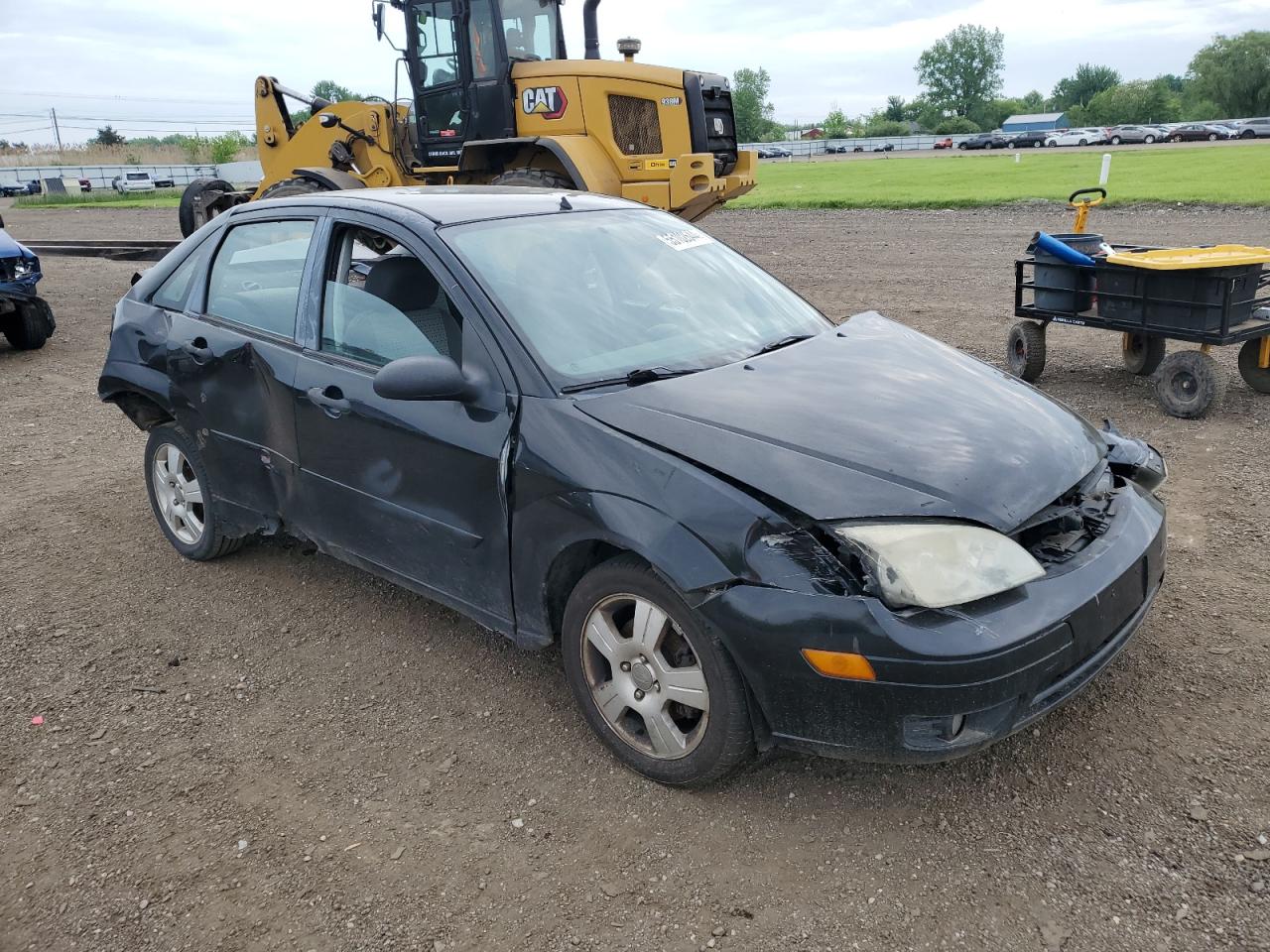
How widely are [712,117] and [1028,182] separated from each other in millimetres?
17194

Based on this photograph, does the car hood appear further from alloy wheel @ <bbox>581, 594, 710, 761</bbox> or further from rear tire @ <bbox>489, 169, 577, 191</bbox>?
rear tire @ <bbox>489, 169, 577, 191</bbox>

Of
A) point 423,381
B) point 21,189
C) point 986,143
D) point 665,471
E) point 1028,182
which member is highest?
point 21,189

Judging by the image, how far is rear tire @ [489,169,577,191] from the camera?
417 inches

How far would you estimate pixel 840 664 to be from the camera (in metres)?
2.56

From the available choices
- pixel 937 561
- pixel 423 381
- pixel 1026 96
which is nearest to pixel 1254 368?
pixel 937 561

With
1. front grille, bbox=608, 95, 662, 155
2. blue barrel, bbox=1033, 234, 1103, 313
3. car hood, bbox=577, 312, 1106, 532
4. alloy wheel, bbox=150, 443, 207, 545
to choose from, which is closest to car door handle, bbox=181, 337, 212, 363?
alloy wheel, bbox=150, 443, 207, 545

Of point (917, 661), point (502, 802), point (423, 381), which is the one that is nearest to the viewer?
point (917, 661)

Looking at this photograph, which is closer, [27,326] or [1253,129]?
[27,326]

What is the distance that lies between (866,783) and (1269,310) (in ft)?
17.3

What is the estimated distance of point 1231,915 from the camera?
2.44 metres

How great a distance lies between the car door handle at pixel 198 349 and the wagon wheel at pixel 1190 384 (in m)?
5.82

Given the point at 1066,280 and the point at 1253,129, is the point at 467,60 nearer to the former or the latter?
the point at 1066,280

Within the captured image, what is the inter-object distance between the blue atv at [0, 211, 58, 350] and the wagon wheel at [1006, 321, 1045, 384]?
940 cm

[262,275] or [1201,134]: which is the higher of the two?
[1201,134]
